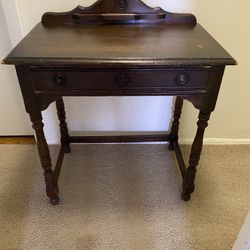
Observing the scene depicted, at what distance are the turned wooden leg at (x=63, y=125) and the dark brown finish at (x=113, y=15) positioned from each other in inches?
15.9

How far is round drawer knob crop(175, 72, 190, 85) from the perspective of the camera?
868mm

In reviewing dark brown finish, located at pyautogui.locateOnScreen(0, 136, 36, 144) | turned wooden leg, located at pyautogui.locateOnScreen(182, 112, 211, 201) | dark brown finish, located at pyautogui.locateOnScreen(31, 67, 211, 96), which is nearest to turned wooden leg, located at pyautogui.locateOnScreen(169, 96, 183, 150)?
turned wooden leg, located at pyautogui.locateOnScreen(182, 112, 211, 201)

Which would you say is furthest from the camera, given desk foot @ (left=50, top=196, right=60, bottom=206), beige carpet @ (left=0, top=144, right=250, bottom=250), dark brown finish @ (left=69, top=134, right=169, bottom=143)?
dark brown finish @ (left=69, top=134, right=169, bottom=143)

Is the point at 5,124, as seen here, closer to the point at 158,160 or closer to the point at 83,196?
the point at 83,196

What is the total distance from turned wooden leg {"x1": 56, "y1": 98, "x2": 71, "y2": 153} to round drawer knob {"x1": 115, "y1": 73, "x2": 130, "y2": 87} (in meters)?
0.55

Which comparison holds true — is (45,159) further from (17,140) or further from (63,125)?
(17,140)

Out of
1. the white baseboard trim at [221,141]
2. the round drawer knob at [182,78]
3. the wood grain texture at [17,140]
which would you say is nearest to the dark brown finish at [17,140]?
the wood grain texture at [17,140]

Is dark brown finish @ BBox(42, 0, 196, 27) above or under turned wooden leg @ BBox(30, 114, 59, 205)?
above

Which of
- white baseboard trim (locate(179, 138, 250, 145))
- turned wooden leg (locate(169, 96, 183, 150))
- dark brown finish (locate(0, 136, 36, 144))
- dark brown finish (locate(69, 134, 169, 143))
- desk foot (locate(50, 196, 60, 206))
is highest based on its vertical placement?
turned wooden leg (locate(169, 96, 183, 150))

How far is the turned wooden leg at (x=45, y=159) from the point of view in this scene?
99 cm

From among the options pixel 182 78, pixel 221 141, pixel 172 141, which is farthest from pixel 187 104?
pixel 182 78

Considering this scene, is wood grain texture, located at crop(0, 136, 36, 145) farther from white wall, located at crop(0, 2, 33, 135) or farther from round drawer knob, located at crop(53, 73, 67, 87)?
round drawer knob, located at crop(53, 73, 67, 87)

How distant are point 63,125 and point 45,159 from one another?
0.39 m

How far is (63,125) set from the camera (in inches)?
57.6
